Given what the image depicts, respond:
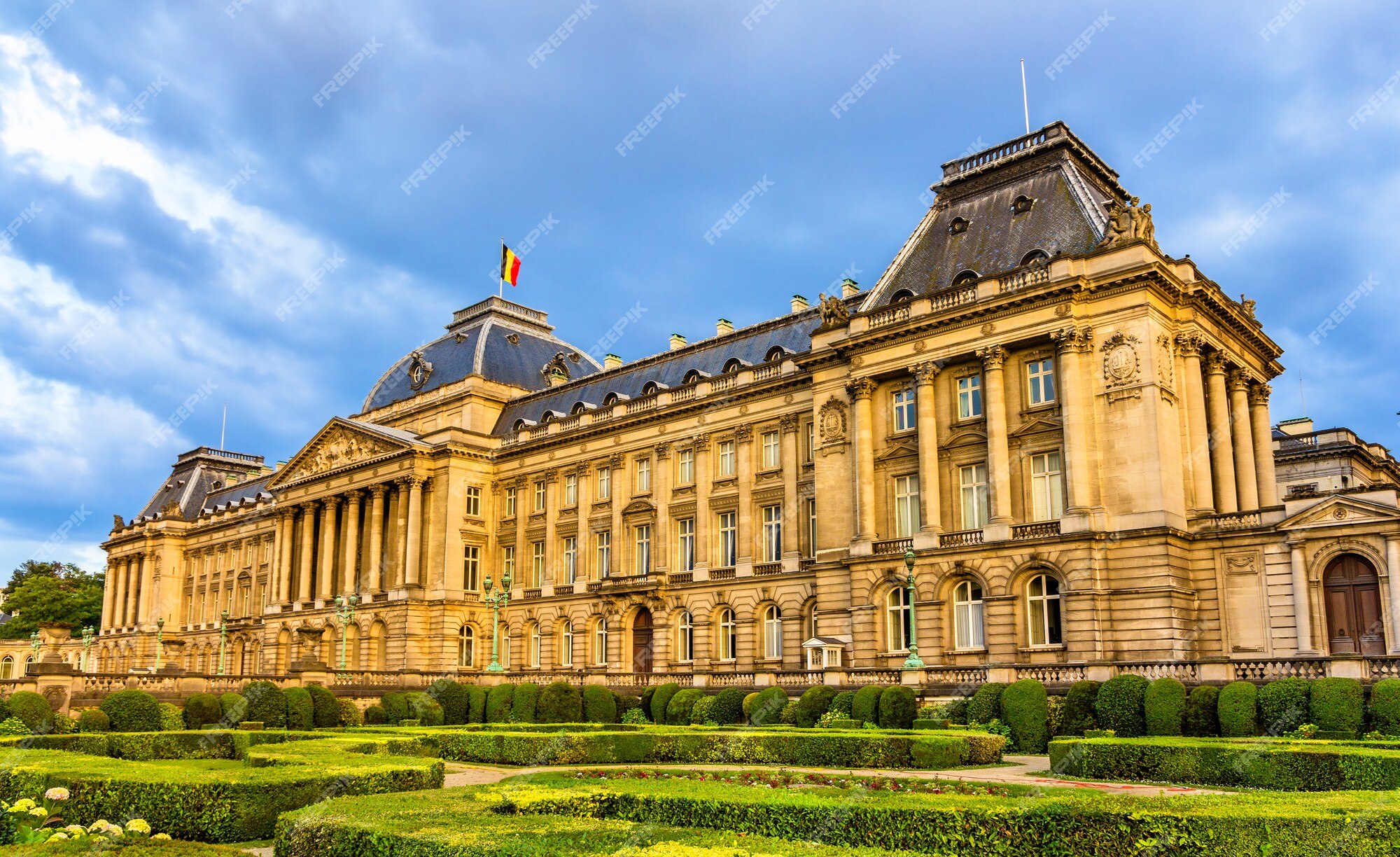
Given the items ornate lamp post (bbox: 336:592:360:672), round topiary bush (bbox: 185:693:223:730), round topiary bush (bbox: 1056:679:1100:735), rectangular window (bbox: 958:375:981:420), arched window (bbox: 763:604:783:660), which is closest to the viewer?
round topiary bush (bbox: 1056:679:1100:735)

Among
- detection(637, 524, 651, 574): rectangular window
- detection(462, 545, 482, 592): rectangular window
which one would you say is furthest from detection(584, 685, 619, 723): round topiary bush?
detection(462, 545, 482, 592): rectangular window

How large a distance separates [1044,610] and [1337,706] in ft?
47.3

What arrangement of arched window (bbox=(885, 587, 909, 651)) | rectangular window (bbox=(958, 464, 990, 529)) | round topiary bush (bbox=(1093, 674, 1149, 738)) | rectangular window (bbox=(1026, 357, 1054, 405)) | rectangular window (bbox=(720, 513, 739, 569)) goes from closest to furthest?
round topiary bush (bbox=(1093, 674, 1149, 738)), rectangular window (bbox=(1026, 357, 1054, 405)), rectangular window (bbox=(958, 464, 990, 529)), arched window (bbox=(885, 587, 909, 651)), rectangular window (bbox=(720, 513, 739, 569))

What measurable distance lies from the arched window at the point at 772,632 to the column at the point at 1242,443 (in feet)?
67.5

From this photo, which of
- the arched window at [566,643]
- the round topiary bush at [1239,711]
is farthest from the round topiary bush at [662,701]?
the arched window at [566,643]

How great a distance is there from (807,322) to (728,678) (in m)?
20.0

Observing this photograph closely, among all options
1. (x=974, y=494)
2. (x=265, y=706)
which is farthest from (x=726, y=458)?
(x=265, y=706)

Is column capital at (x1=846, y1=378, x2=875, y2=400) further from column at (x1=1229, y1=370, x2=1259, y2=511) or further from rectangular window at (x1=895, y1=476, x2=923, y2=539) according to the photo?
column at (x1=1229, y1=370, x2=1259, y2=511)

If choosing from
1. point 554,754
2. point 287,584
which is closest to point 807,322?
point 554,754

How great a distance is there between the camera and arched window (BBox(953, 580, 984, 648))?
42.2 m

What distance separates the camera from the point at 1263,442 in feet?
157

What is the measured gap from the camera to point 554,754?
28.8 metres

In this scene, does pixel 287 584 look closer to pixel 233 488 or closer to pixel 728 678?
pixel 233 488

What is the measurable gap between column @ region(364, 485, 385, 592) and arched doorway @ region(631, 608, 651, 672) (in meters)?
19.8
